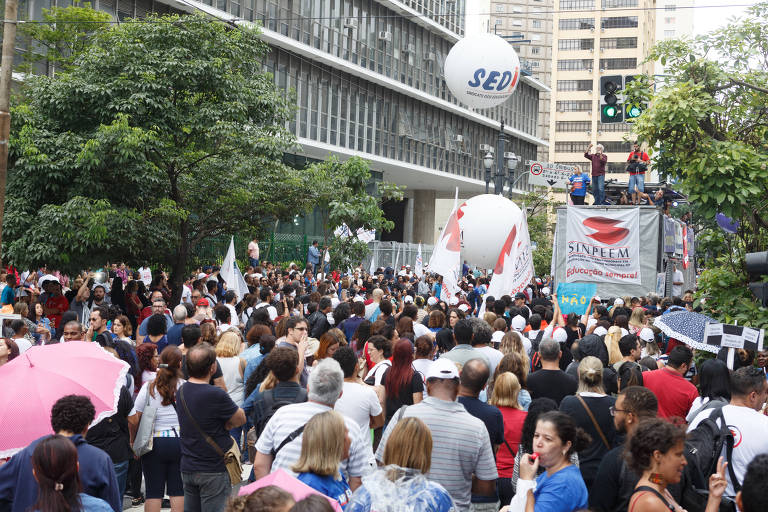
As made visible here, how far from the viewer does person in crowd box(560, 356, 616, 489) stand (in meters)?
6.02

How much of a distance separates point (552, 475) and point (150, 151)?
12816 millimetres

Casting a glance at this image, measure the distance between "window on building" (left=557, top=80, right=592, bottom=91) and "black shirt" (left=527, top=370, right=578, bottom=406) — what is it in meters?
89.7

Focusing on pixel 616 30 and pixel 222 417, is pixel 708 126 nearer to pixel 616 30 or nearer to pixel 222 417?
pixel 222 417

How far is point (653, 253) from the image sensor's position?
61.4ft

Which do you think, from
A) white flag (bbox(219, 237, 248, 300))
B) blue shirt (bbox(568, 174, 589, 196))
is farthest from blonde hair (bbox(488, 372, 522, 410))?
blue shirt (bbox(568, 174, 589, 196))

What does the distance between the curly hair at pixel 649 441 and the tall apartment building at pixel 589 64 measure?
88276 mm

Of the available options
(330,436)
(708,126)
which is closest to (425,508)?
(330,436)

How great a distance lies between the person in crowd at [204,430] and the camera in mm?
5996

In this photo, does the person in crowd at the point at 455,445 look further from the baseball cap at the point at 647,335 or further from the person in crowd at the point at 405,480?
the baseball cap at the point at 647,335

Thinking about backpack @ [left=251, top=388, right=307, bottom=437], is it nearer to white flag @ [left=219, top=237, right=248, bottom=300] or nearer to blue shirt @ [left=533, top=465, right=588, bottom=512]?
blue shirt @ [left=533, top=465, right=588, bottom=512]


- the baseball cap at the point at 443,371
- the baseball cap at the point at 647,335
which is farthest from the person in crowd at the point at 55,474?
the baseball cap at the point at 647,335

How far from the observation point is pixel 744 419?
562 cm

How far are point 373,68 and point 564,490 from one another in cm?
4096

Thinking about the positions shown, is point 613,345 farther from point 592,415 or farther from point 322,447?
point 322,447
